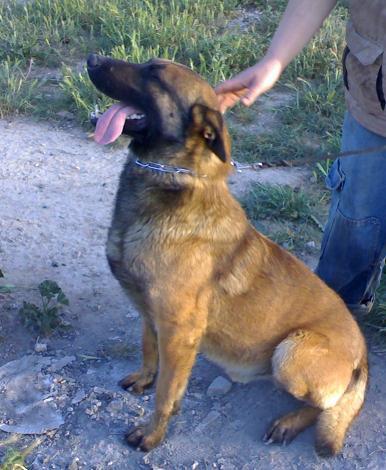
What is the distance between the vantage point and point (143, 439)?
3.13 m

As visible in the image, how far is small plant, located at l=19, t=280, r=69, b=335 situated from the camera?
367 cm

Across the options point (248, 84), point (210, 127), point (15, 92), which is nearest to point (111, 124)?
point (210, 127)

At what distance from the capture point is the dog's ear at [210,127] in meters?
2.83

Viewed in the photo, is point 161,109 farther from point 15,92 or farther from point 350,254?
point 15,92

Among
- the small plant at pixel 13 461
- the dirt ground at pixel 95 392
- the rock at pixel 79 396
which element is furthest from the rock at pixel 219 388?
the small plant at pixel 13 461

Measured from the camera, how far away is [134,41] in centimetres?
606

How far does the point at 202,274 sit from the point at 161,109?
65cm

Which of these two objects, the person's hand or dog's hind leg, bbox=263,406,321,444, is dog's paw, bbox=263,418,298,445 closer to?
dog's hind leg, bbox=263,406,321,444

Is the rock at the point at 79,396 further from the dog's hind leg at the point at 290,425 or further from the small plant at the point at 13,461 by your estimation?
the dog's hind leg at the point at 290,425

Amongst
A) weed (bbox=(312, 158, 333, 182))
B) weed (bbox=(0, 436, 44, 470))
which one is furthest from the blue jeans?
weed (bbox=(0, 436, 44, 470))

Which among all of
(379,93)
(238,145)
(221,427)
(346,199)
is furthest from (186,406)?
(238,145)

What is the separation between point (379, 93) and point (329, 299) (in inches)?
34.2

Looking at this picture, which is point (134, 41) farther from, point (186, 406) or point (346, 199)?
point (186, 406)

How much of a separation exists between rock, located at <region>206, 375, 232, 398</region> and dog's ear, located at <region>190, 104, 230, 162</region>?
115 centimetres
